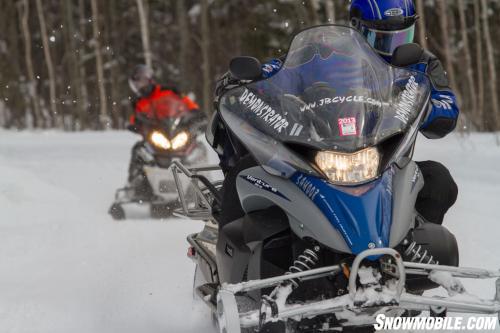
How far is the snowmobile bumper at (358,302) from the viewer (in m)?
2.92

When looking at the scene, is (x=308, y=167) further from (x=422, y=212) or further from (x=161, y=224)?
(x=161, y=224)

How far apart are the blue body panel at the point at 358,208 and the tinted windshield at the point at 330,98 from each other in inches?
6.1

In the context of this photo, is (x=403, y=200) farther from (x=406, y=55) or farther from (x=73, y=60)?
(x=73, y=60)

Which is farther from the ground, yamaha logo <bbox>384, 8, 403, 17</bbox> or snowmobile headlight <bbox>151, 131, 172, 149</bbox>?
yamaha logo <bbox>384, 8, 403, 17</bbox>

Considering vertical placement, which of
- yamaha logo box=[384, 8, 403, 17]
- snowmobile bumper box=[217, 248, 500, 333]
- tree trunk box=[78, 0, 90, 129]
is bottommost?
tree trunk box=[78, 0, 90, 129]

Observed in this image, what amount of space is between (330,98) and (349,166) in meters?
0.32

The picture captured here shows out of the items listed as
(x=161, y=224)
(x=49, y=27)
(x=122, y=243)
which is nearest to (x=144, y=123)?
(x=161, y=224)

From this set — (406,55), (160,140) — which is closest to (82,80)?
(160,140)

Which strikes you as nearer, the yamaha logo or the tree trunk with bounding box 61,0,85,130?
the yamaha logo

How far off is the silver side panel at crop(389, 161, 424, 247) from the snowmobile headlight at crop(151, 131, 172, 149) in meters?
6.92

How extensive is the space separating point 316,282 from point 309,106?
694 mm

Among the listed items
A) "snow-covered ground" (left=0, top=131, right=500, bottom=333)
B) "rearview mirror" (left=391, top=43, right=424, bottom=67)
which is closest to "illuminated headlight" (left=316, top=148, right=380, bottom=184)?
"rearview mirror" (left=391, top=43, right=424, bottom=67)

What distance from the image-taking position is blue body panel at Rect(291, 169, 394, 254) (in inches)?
119

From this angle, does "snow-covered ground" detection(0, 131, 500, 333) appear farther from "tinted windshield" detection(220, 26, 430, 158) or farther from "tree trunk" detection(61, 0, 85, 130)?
"tree trunk" detection(61, 0, 85, 130)
